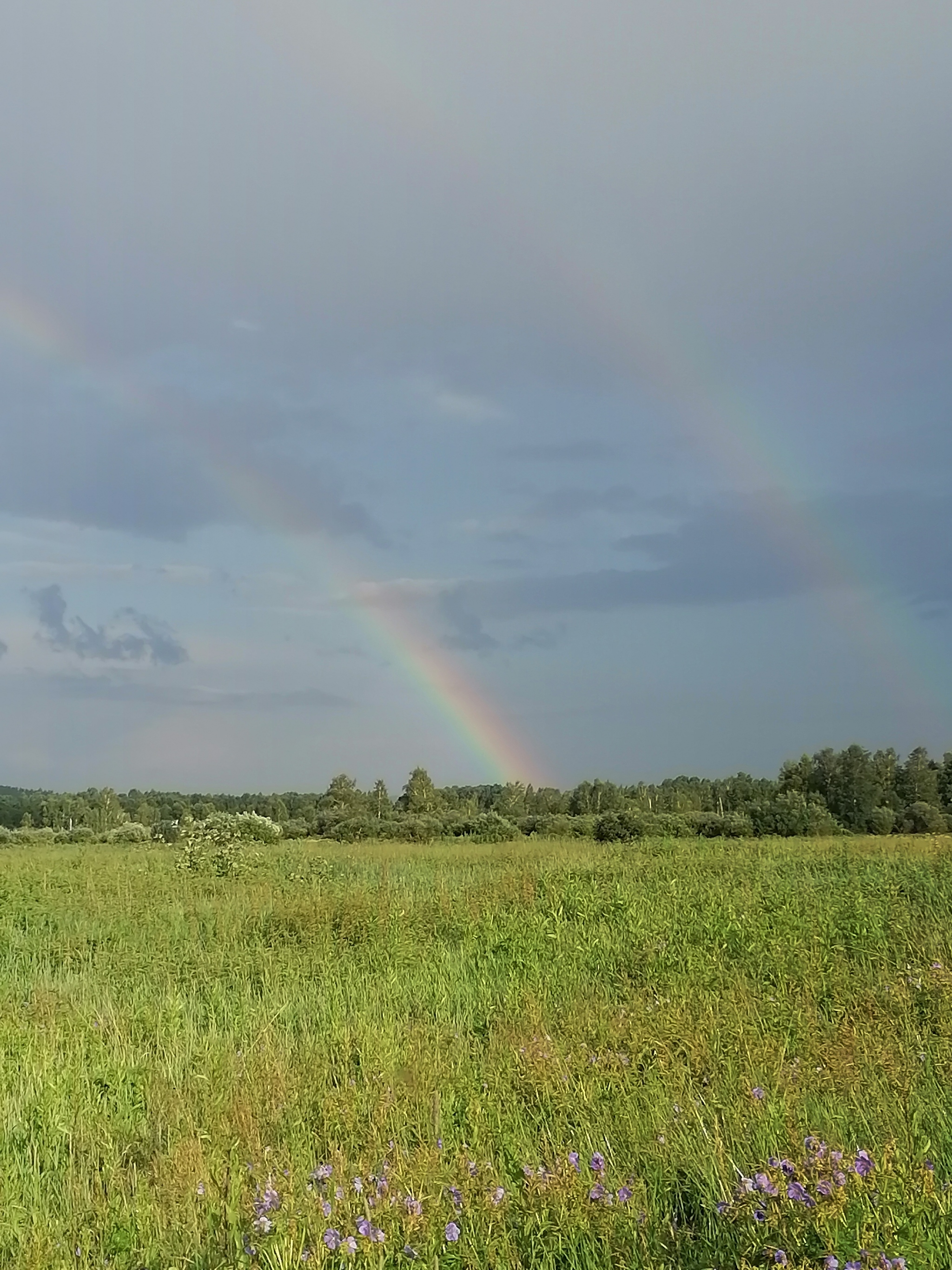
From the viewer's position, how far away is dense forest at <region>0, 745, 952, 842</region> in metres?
41.5

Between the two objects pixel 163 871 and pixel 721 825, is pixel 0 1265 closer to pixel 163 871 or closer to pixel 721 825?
pixel 163 871

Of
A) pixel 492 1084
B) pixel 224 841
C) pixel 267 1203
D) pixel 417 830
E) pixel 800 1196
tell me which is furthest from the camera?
pixel 417 830

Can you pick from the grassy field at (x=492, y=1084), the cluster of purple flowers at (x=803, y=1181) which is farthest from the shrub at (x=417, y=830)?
the cluster of purple flowers at (x=803, y=1181)

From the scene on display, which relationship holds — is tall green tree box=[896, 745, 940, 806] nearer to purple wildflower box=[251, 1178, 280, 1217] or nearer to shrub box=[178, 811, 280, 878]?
shrub box=[178, 811, 280, 878]

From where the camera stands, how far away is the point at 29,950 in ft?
40.7

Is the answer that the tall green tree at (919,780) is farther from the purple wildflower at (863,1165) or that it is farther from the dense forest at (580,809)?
the purple wildflower at (863,1165)

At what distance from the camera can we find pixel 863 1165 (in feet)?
10.5

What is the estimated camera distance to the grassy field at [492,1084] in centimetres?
353

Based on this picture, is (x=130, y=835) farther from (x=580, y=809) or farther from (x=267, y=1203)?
(x=580, y=809)

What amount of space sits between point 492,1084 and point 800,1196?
3137 mm

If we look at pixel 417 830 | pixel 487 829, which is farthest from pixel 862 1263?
pixel 417 830

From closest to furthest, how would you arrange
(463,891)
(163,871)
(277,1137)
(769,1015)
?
(277,1137)
(769,1015)
(463,891)
(163,871)

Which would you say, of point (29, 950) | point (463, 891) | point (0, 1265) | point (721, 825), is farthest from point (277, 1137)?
point (721, 825)

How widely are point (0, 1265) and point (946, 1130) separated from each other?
4.32m
